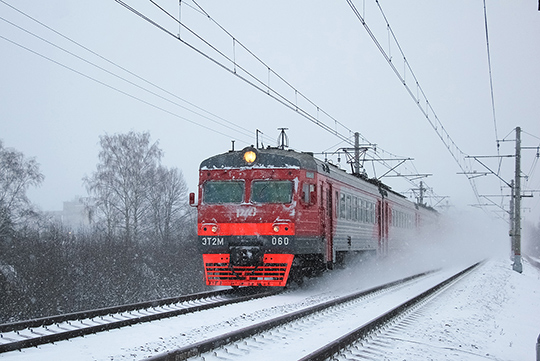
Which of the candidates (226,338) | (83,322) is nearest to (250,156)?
(83,322)

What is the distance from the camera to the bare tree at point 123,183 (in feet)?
126

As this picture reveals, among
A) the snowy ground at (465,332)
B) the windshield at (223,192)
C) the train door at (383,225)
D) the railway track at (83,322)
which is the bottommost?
the snowy ground at (465,332)

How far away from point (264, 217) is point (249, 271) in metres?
1.21

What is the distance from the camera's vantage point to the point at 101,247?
27750 millimetres

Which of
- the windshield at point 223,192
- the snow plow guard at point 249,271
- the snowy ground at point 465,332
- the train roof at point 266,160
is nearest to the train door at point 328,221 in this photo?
the train roof at point 266,160

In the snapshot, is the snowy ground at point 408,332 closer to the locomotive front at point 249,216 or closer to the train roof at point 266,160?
the locomotive front at point 249,216

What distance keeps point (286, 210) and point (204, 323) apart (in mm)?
4464

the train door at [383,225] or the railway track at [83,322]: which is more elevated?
the train door at [383,225]

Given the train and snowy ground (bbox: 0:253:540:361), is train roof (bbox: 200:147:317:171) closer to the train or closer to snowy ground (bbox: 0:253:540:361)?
the train

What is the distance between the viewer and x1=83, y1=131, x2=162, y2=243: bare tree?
38.4 meters

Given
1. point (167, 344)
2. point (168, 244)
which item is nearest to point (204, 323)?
point (167, 344)

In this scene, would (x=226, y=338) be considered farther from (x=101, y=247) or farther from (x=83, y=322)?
(x=101, y=247)

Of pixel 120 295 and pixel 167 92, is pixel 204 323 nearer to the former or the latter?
pixel 167 92

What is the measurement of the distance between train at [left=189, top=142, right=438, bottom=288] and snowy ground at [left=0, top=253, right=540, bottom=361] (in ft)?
2.82
